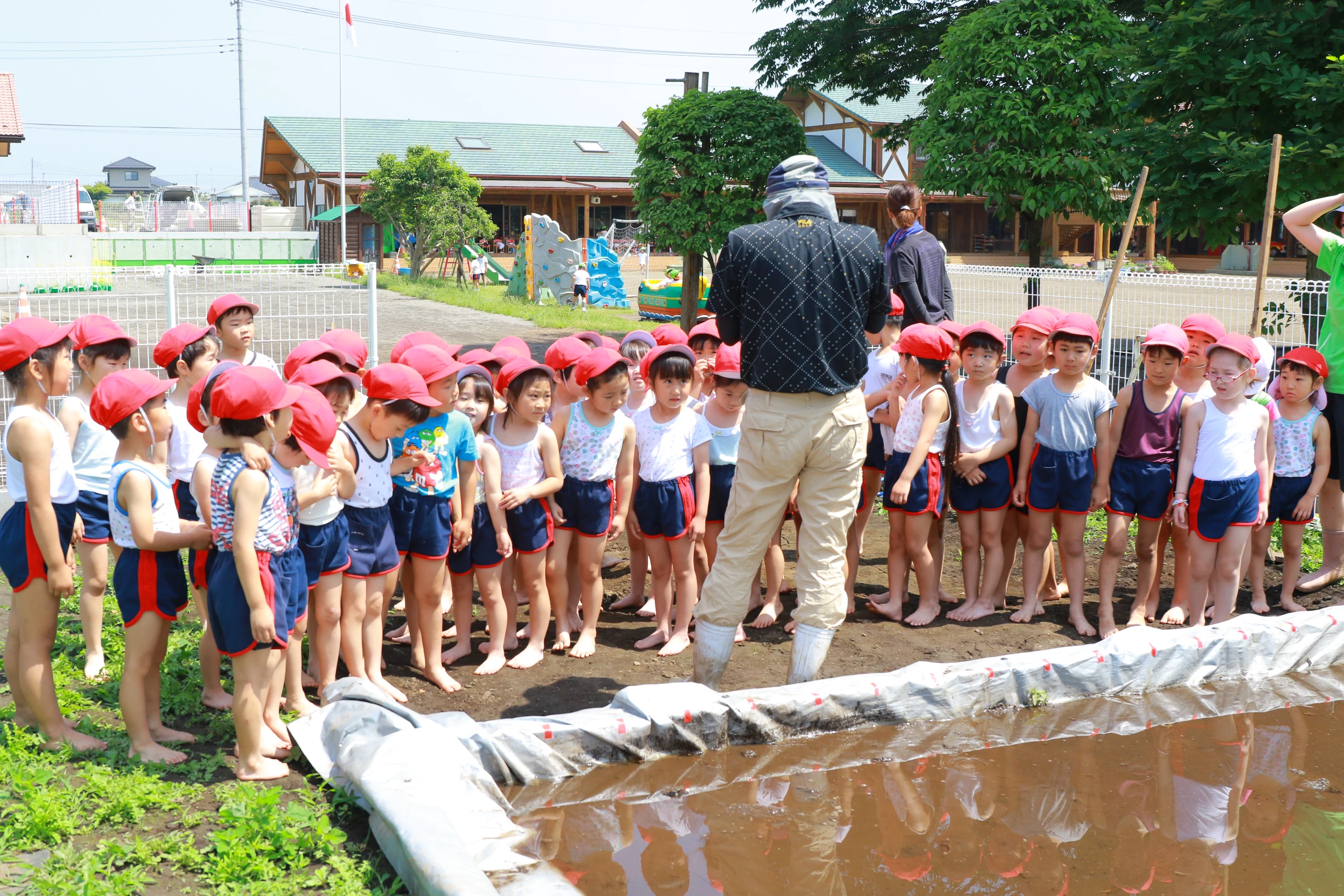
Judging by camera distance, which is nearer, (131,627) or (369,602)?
(131,627)

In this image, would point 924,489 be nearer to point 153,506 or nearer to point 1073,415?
point 1073,415

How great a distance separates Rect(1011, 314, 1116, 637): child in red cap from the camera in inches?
208

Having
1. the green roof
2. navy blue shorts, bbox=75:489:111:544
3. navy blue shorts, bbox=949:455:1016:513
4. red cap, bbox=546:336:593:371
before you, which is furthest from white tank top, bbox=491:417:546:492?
the green roof

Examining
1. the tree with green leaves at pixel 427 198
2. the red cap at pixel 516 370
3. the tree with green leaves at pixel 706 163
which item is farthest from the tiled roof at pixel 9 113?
the red cap at pixel 516 370

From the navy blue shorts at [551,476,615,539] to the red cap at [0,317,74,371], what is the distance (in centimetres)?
209

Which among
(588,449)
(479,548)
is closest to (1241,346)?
(588,449)

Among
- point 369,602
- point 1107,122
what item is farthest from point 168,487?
point 1107,122

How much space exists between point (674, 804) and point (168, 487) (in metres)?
2.02

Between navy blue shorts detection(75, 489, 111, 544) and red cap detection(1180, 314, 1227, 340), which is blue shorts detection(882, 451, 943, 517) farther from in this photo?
navy blue shorts detection(75, 489, 111, 544)

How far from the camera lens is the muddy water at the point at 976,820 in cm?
317

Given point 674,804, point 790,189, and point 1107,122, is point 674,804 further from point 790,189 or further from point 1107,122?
point 1107,122

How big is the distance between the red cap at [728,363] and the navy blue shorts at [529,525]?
3.54 ft

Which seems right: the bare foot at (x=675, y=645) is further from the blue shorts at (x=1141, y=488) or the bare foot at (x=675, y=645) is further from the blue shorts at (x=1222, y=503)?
the blue shorts at (x=1222, y=503)

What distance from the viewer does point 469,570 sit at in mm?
4836
